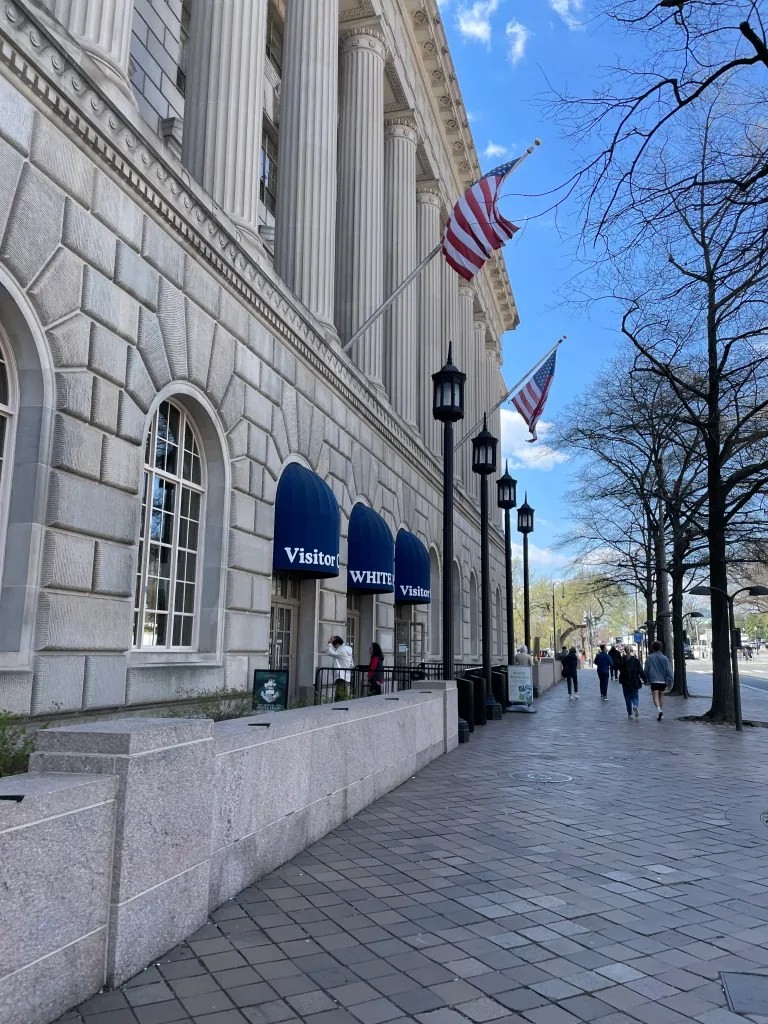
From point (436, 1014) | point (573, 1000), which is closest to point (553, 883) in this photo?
point (573, 1000)

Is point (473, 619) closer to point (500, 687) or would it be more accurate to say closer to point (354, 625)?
point (500, 687)

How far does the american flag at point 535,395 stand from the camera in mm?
25781

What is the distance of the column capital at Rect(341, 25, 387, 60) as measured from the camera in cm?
2227

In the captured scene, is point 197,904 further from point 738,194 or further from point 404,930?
point 738,194

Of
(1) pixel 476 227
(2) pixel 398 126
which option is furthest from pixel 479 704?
(2) pixel 398 126

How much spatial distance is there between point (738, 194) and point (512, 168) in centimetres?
1167

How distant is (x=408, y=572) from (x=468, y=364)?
19.5 meters

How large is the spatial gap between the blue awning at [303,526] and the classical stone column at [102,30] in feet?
21.1

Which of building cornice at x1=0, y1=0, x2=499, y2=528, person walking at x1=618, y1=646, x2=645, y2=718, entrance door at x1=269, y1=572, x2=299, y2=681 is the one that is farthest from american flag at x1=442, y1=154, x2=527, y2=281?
person walking at x1=618, y1=646, x2=645, y2=718

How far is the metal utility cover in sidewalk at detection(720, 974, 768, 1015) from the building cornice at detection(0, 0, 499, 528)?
A: 9288 mm

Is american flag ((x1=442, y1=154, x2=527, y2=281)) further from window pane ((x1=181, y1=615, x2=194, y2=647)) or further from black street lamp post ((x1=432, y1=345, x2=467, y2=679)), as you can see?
window pane ((x1=181, y1=615, x2=194, y2=647))

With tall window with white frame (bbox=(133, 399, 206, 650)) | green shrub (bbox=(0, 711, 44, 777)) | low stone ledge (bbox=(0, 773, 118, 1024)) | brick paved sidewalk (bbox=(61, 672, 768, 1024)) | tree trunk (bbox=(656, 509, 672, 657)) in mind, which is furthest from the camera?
tree trunk (bbox=(656, 509, 672, 657))

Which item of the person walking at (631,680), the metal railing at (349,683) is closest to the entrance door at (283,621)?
the metal railing at (349,683)

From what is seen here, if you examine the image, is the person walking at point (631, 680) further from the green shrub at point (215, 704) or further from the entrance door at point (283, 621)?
the green shrub at point (215, 704)
